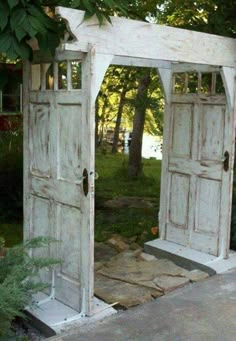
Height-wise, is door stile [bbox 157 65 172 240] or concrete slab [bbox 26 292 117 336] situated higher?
door stile [bbox 157 65 172 240]

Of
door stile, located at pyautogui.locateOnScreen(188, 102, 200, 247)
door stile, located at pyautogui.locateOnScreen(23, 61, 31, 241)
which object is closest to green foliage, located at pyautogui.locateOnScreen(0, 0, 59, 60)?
door stile, located at pyautogui.locateOnScreen(23, 61, 31, 241)

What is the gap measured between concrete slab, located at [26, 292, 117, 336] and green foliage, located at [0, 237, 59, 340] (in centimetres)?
26

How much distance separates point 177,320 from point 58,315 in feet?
3.02

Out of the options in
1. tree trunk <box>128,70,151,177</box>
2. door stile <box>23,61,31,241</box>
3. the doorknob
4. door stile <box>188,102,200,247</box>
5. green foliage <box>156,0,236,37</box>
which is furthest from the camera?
tree trunk <box>128,70,151,177</box>

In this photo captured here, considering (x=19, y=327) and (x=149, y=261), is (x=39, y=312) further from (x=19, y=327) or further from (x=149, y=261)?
(x=149, y=261)

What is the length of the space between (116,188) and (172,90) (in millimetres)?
3878

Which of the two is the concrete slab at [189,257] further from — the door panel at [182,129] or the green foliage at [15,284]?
the green foliage at [15,284]

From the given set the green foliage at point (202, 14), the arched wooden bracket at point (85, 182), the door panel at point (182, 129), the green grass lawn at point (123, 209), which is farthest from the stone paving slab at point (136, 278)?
the green foliage at point (202, 14)

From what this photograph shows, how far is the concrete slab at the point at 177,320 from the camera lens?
132 inches

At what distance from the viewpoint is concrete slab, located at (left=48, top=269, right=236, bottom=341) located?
11.0 ft

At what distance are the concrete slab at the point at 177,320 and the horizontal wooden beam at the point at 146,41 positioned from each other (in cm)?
203

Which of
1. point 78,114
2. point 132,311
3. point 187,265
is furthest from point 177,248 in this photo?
point 78,114

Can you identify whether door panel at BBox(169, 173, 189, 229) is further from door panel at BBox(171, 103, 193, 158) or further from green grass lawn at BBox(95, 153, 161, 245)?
green grass lawn at BBox(95, 153, 161, 245)

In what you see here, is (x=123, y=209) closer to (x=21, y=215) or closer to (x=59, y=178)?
(x=21, y=215)
